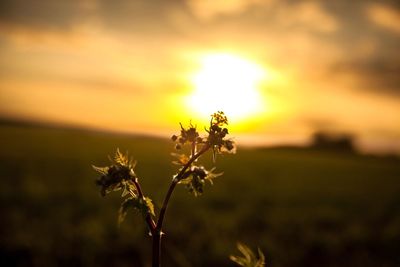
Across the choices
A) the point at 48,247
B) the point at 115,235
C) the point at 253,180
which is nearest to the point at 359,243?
the point at 115,235

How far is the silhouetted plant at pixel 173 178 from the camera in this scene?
1590 millimetres

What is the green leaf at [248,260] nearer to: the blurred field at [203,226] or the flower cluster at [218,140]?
the flower cluster at [218,140]

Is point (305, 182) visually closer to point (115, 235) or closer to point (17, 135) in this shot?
point (115, 235)

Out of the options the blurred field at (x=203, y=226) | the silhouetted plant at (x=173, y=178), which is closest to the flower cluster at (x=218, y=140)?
the silhouetted plant at (x=173, y=178)

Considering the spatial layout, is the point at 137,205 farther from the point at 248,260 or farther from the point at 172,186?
the point at 248,260

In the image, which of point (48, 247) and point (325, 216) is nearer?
point (48, 247)

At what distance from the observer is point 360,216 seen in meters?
17.9

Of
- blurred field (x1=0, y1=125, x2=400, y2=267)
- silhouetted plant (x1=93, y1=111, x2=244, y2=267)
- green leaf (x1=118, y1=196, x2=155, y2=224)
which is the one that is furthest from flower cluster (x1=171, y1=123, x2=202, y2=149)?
blurred field (x1=0, y1=125, x2=400, y2=267)

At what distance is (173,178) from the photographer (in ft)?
5.38

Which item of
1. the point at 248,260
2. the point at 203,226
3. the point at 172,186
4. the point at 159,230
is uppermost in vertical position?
the point at 172,186

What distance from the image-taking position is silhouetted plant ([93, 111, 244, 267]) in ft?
5.22

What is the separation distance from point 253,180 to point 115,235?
1710 cm

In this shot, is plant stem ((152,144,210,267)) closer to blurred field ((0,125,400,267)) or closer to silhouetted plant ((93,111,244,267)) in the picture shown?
silhouetted plant ((93,111,244,267))

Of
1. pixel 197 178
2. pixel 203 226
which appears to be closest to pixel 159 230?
pixel 197 178
